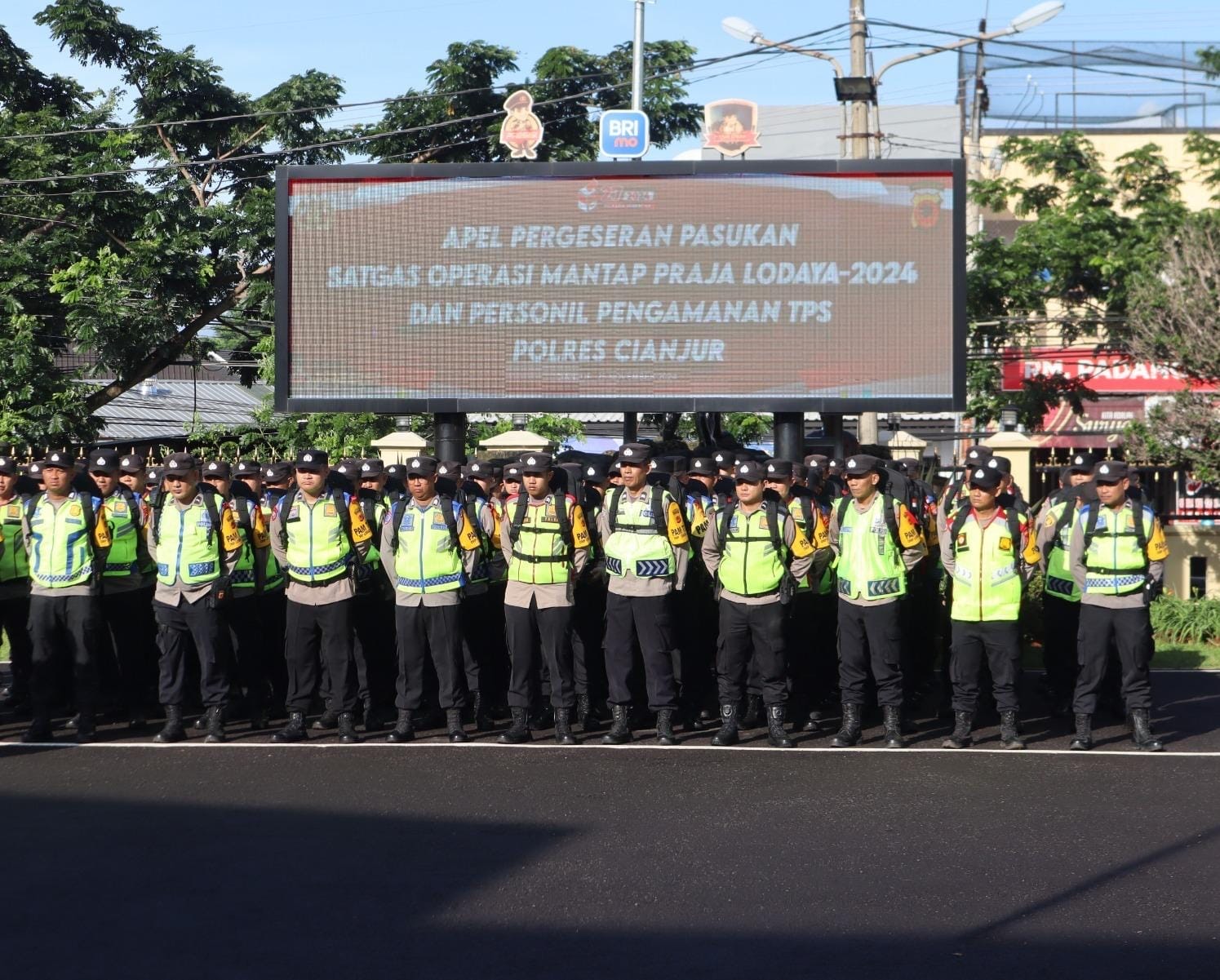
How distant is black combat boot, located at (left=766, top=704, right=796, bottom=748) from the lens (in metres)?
9.64

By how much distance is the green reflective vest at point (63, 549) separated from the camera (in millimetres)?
9859

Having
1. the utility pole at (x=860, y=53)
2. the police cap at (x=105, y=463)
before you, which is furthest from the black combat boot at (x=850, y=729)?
the utility pole at (x=860, y=53)

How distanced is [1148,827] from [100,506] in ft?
21.5

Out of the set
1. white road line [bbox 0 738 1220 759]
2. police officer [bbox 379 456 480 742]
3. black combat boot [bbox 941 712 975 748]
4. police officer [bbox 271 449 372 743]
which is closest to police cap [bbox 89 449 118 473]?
police officer [bbox 271 449 372 743]

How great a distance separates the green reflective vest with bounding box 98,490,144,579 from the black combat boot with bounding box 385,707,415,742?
2.11 metres

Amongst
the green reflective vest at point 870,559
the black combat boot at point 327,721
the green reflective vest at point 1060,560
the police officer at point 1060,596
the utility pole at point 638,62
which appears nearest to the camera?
the green reflective vest at point 870,559

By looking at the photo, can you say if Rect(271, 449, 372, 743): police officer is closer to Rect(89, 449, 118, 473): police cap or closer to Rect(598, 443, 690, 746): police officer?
Rect(89, 449, 118, 473): police cap

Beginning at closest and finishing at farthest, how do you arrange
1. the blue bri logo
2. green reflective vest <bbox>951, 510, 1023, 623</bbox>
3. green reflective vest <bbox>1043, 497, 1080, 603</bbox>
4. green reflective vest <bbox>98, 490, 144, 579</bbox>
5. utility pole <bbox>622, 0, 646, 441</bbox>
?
green reflective vest <bbox>951, 510, 1023, 623</bbox>
green reflective vest <bbox>1043, 497, 1080, 603</bbox>
green reflective vest <bbox>98, 490, 144, 579</bbox>
the blue bri logo
utility pole <bbox>622, 0, 646, 441</bbox>

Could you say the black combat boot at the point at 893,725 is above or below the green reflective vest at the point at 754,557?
below

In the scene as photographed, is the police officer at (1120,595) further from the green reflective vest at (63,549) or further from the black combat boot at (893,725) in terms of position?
the green reflective vest at (63,549)

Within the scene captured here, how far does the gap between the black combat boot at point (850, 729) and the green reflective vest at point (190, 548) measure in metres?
3.91

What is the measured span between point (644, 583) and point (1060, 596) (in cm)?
301

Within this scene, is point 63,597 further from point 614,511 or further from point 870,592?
point 870,592

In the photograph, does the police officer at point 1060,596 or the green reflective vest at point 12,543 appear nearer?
the police officer at point 1060,596
